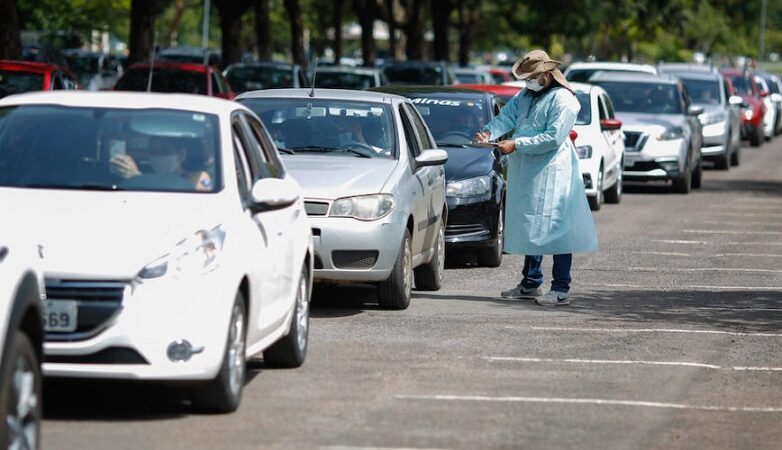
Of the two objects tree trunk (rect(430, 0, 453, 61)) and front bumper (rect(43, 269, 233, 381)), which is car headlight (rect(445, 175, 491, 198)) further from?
tree trunk (rect(430, 0, 453, 61))

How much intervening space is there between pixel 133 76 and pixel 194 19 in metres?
78.3

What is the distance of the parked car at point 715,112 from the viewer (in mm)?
33594

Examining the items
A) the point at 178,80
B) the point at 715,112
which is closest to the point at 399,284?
the point at 178,80

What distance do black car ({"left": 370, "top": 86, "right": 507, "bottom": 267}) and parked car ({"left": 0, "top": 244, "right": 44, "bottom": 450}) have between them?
926 centimetres

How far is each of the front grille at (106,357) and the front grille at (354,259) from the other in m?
4.37

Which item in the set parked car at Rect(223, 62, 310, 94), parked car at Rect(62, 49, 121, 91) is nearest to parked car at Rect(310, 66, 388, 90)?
parked car at Rect(223, 62, 310, 94)

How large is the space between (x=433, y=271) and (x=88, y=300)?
6579 millimetres

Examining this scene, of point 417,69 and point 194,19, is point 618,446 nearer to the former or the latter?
point 417,69

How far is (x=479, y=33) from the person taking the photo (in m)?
92.3

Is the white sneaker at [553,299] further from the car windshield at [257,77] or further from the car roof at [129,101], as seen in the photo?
the car windshield at [257,77]

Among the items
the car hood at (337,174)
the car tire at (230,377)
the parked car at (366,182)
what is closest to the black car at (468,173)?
the parked car at (366,182)

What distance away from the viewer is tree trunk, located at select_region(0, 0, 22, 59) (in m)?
29.4

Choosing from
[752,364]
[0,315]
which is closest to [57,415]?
[0,315]

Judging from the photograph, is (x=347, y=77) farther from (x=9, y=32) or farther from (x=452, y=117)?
(x=452, y=117)
